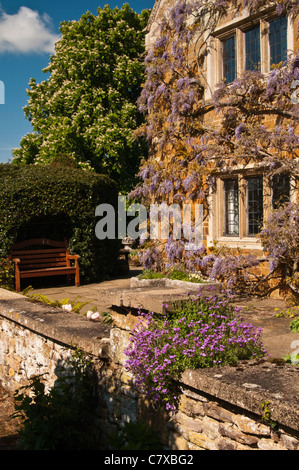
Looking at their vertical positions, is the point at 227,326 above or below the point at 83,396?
above

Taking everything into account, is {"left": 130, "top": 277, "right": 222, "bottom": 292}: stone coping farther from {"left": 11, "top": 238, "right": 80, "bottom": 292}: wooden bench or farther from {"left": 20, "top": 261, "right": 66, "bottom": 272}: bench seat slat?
{"left": 20, "top": 261, "right": 66, "bottom": 272}: bench seat slat

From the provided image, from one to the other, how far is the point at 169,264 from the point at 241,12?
16.1 feet

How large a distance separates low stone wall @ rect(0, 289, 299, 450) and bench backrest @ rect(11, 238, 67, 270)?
456 cm

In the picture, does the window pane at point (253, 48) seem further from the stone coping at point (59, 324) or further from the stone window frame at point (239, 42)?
the stone coping at point (59, 324)

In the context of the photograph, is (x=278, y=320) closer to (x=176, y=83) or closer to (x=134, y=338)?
(x=134, y=338)

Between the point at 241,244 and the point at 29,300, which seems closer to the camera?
the point at 29,300

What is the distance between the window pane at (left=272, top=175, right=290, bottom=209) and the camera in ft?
24.1

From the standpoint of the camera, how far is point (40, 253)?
31.0ft

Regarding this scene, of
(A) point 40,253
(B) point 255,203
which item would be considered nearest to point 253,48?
(B) point 255,203

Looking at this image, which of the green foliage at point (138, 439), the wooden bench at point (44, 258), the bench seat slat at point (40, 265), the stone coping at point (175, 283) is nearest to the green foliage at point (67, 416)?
the green foliage at point (138, 439)

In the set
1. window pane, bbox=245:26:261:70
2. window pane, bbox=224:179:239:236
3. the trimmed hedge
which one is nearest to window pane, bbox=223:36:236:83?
window pane, bbox=245:26:261:70

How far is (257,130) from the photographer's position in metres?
7.45

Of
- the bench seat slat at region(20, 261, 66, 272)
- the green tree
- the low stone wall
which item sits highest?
the green tree
